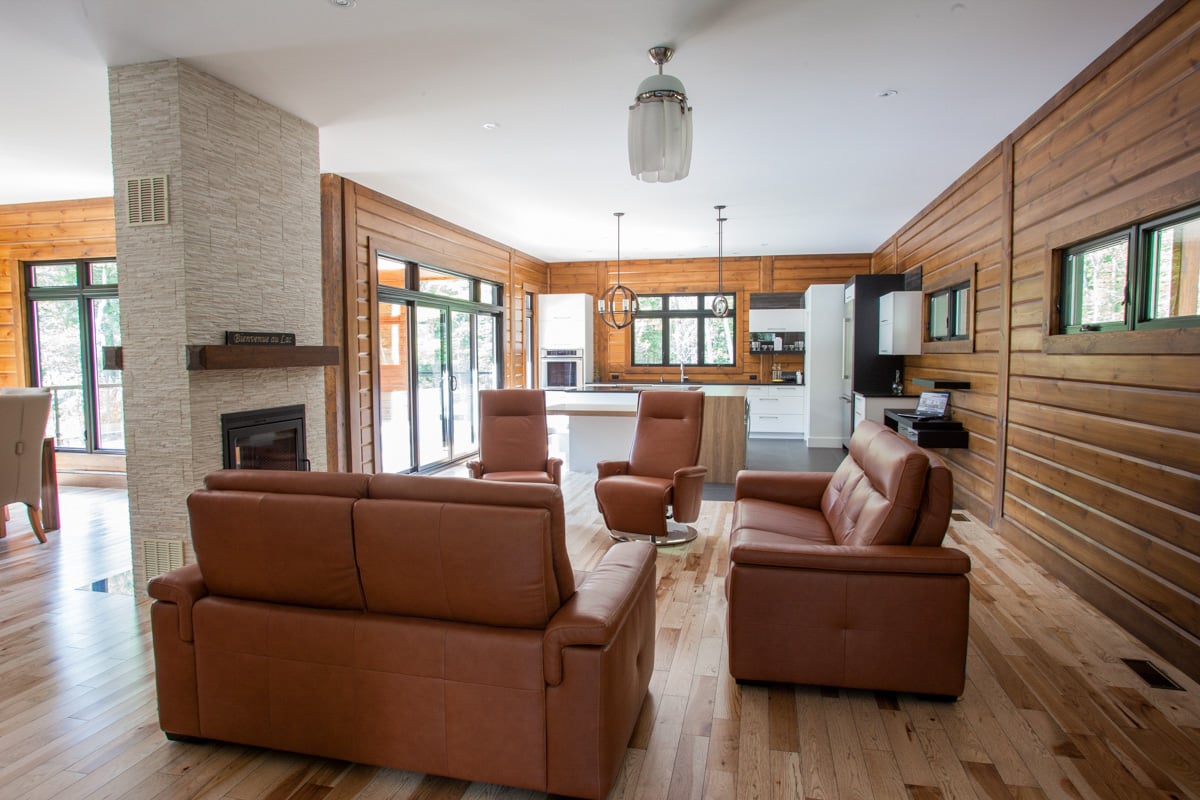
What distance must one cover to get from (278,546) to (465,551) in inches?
25.1

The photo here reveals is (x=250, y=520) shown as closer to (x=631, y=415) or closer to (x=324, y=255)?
(x=324, y=255)

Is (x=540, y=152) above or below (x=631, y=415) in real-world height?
above

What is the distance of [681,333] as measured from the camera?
1049cm

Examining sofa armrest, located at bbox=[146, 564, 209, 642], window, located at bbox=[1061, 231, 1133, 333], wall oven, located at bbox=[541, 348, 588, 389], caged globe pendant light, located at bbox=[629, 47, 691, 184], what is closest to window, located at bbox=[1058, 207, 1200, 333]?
window, located at bbox=[1061, 231, 1133, 333]

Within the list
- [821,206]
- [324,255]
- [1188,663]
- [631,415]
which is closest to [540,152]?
[324,255]

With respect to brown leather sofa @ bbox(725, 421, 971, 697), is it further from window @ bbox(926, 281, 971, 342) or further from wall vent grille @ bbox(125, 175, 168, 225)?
window @ bbox(926, 281, 971, 342)

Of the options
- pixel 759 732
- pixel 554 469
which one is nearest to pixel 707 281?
pixel 554 469

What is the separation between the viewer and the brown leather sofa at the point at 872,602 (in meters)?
2.36

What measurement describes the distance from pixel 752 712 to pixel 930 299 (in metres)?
5.47

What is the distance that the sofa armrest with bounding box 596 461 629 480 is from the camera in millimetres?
4727

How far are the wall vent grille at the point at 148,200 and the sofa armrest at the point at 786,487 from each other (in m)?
3.37

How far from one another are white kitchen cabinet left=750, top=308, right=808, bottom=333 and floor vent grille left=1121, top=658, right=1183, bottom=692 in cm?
722

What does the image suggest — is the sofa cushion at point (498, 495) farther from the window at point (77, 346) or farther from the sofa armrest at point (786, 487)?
the window at point (77, 346)

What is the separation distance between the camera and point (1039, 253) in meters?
3.98
